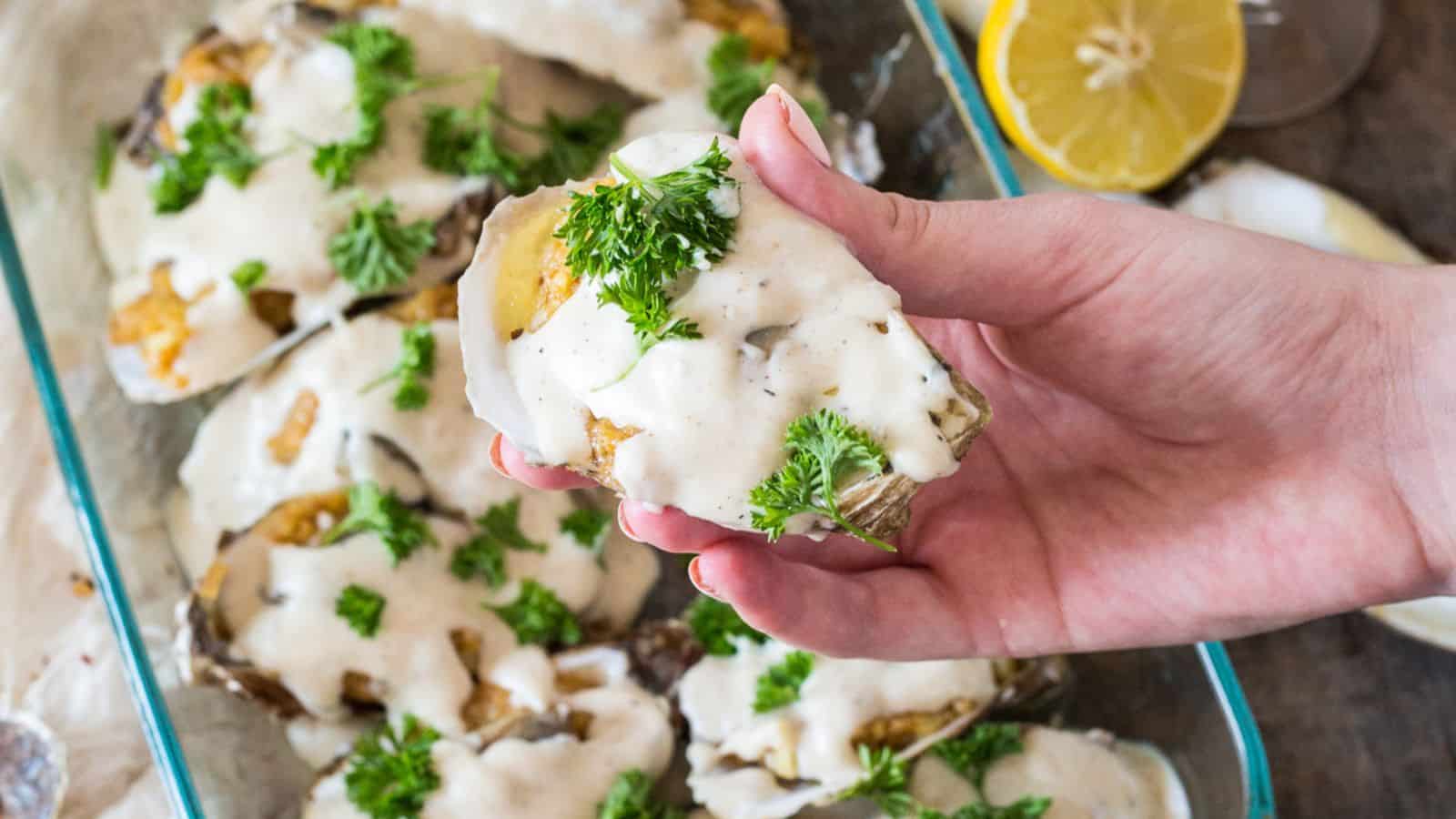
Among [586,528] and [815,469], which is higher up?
[815,469]

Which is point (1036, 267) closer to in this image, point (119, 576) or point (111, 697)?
point (119, 576)

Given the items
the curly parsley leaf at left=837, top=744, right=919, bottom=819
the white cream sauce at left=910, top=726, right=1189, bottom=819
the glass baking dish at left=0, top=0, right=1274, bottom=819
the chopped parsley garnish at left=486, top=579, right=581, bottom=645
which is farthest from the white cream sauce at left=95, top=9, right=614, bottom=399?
the white cream sauce at left=910, top=726, right=1189, bottom=819

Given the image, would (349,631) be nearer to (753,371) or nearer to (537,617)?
(537,617)

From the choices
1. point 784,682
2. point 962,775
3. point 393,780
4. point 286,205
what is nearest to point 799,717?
point 784,682

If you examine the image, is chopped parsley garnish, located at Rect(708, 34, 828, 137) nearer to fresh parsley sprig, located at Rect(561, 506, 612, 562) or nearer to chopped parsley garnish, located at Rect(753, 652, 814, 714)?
fresh parsley sprig, located at Rect(561, 506, 612, 562)

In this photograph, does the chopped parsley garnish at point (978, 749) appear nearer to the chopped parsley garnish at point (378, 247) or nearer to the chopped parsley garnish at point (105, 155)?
the chopped parsley garnish at point (378, 247)
